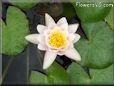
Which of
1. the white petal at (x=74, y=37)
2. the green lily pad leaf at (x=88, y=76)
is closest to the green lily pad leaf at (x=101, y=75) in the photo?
the green lily pad leaf at (x=88, y=76)

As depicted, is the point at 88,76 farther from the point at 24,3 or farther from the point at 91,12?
the point at 24,3

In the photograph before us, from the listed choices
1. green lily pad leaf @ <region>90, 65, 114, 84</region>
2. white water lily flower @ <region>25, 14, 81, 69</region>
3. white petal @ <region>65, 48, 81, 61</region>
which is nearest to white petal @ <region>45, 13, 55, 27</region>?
white water lily flower @ <region>25, 14, 81, 69</region>

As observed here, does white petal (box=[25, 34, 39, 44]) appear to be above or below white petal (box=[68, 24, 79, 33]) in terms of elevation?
below

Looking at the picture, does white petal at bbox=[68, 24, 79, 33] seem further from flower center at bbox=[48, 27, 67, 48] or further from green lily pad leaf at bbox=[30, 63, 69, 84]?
green lily pad leaf at bbox=[30, 63, 69, 84]

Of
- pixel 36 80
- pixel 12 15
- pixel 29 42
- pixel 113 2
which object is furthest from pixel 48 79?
pixel 113 2

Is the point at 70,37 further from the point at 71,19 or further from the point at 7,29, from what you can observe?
the point at 7,29

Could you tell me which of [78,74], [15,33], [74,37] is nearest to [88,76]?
[78,74]

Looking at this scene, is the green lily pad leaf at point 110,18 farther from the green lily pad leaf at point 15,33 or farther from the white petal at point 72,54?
the green lily pad leaf at point 15,33
